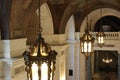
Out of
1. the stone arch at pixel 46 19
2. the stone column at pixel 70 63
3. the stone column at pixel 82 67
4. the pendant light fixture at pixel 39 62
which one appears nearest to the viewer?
the pendant light fixture at pixel 39 62

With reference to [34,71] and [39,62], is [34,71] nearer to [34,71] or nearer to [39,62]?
[34,71]

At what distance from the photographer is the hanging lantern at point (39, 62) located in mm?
5496

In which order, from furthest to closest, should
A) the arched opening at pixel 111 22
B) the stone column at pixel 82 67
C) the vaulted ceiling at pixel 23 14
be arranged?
the arched opening at pixel 111 22, the stone column at pixel 82 67, the vaulted ceiling at pixel 23 14

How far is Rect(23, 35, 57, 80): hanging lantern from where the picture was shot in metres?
5.50

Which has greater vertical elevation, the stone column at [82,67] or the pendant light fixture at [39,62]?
the pendant light fixture at [39,62]

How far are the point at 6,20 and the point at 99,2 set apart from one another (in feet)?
34.7

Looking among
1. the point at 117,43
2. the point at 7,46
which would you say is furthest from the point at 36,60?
the point at 117,43

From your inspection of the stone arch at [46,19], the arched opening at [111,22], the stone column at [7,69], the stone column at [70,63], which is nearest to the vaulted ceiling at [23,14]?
the stone arch at [46,19]

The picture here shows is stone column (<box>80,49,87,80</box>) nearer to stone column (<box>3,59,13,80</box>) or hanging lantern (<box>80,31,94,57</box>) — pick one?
hanging lantern (<box>80,31,94,57</box>)

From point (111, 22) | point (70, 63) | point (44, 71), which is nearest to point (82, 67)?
point (70, 63)

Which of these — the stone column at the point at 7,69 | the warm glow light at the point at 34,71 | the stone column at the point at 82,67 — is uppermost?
the warm glow light at the point at 34,71

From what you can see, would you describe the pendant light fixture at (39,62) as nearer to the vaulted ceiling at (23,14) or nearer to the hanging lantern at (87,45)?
the vaulted ceiling at (23,14)

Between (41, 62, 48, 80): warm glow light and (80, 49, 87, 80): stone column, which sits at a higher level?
(41, 62, 48, 80): warm glow light

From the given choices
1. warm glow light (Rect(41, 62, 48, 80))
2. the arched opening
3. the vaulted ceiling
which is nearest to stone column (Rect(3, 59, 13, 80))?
the vaulted ceiling
